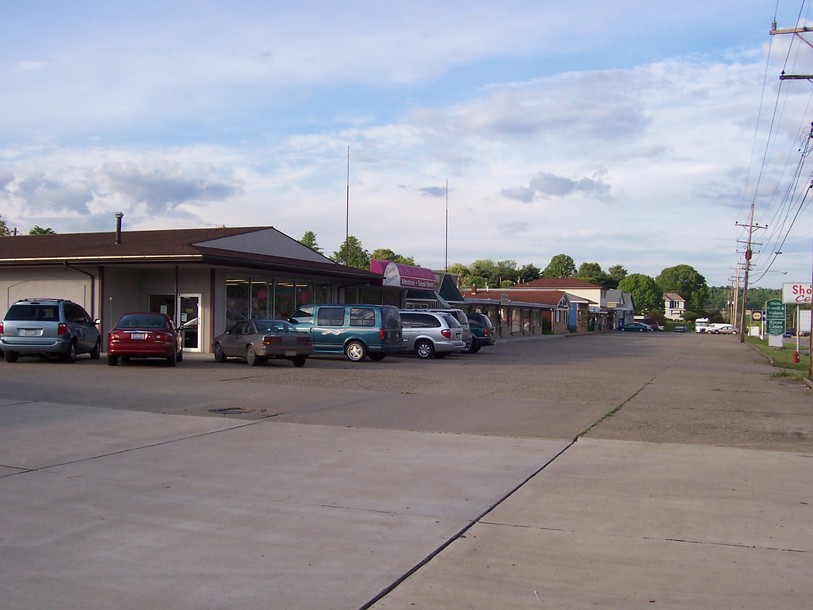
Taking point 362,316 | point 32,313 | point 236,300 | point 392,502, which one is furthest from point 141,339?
point 392,502

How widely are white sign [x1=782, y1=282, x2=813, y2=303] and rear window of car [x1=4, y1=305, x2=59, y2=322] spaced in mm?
30623

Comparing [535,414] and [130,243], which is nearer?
[535,414]

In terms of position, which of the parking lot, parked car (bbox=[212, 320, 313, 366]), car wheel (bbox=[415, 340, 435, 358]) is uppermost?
parked car (bbox=[212, 320, 313, 366])

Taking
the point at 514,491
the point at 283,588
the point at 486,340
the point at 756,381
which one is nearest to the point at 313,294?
the point at 486,340

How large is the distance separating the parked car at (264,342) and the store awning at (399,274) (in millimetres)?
13896

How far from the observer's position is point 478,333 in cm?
3506

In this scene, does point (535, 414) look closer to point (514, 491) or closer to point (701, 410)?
point (701, 410)

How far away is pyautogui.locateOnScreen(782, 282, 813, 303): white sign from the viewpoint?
119ft

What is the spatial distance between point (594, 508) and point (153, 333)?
16.0 meters

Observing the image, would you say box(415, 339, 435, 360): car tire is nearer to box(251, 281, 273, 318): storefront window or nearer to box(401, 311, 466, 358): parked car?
box(401, 311, 466, 358): parked car

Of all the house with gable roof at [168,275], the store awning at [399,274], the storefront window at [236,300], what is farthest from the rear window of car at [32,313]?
the store awning at [399,274]

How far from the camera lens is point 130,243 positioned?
29016 mm

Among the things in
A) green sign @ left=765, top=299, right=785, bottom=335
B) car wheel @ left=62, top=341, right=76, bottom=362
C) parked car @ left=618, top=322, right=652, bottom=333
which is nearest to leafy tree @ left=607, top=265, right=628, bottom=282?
parked car @ left=618, top=322, right=652, bottom=333

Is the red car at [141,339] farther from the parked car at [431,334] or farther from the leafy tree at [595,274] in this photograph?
the leafy tree at [595,274]
